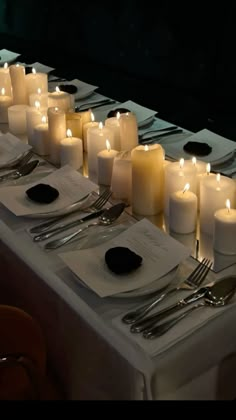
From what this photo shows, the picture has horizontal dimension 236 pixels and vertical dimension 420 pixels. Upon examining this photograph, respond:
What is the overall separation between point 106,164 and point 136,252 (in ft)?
1.09

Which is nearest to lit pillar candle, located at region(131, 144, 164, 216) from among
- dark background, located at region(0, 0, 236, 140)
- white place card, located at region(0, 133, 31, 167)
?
white place card, located at region(0, 133, 31, 167)

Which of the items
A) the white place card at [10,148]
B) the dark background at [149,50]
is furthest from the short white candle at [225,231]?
the dark background at [149,50]

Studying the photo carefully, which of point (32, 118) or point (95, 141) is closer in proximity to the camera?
point (95, 141)

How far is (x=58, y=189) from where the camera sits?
49.8 inches

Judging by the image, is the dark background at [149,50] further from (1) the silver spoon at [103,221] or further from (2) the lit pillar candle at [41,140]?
(1) the silver spoon at [103,221]

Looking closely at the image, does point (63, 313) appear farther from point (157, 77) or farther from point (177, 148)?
point (157, 77)

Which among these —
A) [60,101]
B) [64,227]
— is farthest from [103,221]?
[60,101]

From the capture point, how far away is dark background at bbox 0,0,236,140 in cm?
238

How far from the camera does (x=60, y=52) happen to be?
127 inches

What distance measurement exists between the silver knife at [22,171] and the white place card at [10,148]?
2.2 inches

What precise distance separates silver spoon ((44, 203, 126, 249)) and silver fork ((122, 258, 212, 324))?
230mm

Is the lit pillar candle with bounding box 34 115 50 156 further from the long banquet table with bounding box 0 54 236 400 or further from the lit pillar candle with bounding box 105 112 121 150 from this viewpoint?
the long banquet table with bounding box 0 54 236 400

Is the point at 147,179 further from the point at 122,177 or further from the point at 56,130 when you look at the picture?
the point at 56,130

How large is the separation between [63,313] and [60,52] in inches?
99.1
